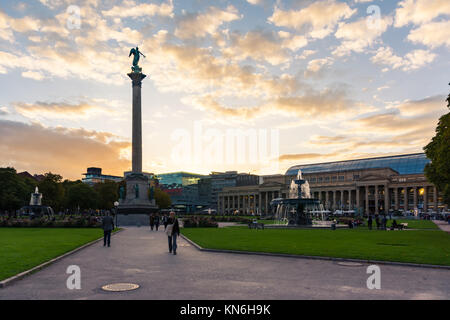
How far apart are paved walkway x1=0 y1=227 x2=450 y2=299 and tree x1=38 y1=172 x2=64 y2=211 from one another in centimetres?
9632

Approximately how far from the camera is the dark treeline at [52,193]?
83.0 metres

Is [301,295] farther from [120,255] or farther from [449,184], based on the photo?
[449,184]

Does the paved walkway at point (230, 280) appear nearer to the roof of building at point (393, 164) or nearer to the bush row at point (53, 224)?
the bush row at point (53, 224)

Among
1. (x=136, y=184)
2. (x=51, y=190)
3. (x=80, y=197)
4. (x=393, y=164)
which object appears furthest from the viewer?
(x=393, y=164)

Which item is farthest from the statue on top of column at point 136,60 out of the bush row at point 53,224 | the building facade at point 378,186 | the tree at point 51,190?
the building facade at point 378,186

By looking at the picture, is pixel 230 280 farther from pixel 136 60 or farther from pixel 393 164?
pixel 393 164

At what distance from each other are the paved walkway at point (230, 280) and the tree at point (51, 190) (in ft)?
316

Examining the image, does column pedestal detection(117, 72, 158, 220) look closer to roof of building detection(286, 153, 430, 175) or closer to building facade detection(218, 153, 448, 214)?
building facade detection(218, 153, 448, 214)

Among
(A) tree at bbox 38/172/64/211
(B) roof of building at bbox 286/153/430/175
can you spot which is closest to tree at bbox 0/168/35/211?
(A) tree at bbox 38/172/64/211

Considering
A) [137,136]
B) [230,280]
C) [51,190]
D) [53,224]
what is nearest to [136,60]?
[137,136]

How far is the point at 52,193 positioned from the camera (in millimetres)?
108375

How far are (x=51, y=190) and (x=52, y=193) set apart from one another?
1.04 meters
